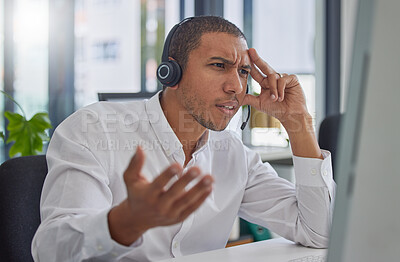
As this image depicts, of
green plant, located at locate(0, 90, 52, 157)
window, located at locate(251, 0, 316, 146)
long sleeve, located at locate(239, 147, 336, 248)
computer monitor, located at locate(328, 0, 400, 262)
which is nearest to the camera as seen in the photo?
computer monitor, located at locate(328, 0, 400, 262)

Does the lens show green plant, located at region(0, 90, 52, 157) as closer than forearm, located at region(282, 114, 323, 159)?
No

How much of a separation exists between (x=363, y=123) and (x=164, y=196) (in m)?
0.29

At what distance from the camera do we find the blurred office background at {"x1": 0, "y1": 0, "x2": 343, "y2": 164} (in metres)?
2.59

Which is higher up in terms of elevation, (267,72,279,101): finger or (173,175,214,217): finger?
(267,72,279,101): finger

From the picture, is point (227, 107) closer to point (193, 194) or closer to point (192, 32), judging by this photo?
point (192, 32)

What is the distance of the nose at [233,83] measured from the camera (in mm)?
1341

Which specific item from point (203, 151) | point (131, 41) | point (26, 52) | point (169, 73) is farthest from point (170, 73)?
point (131, 41)

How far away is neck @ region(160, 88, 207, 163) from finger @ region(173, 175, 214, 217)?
0.78 m

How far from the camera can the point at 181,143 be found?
4.53 feet

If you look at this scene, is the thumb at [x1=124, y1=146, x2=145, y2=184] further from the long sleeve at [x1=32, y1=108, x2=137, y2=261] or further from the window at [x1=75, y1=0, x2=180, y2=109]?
the window at [x1=75, y1=0, x2=180, y2=109]

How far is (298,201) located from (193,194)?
818 millimetres

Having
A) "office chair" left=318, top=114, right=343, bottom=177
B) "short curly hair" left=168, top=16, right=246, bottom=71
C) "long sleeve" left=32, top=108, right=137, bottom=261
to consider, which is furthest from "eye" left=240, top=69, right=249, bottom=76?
"office chair" left=318, top=114, right=343, bottom=177

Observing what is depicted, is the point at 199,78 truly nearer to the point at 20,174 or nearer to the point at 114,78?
the point at 20,174

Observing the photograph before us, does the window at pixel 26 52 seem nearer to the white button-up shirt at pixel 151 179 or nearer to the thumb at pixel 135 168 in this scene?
the white button-up shirt at pixel 151 179
